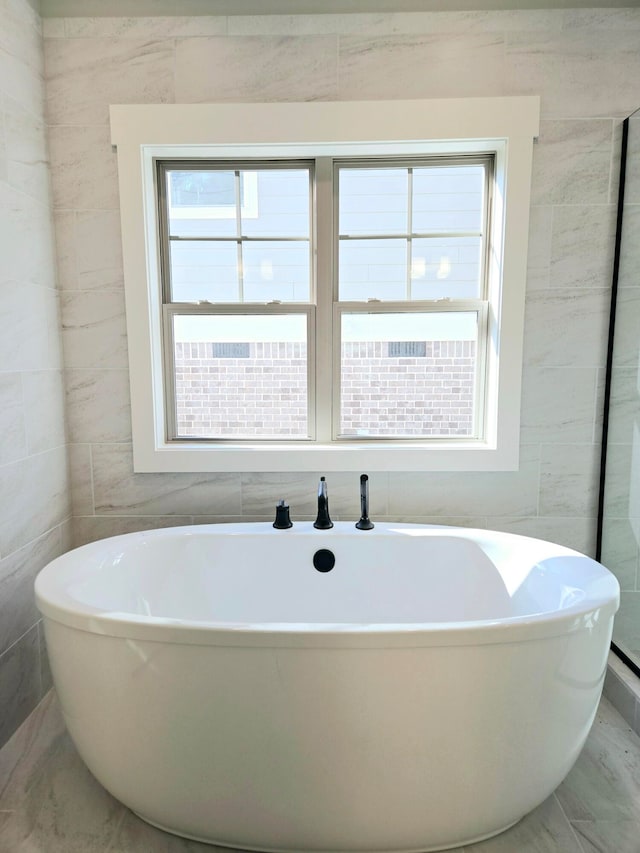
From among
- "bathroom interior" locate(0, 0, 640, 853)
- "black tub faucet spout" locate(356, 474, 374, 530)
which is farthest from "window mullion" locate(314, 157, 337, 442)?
"black tub faucet spout" locate(356, 474, 374, 530)

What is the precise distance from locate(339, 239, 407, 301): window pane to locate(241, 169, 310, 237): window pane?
0.74ft

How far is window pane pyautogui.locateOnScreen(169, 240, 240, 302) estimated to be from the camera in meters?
2.10

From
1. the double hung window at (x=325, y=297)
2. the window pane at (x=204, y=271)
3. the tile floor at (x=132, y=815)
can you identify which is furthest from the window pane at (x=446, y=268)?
the tile floor at (x=132, y=815)

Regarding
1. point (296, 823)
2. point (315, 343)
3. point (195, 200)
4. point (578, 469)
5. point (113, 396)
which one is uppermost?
point (195, 200)

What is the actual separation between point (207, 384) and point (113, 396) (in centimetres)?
40

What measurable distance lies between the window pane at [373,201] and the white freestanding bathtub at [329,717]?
1.61m

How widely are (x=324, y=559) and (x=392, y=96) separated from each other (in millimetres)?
1853

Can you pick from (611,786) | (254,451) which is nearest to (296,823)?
(611,786)

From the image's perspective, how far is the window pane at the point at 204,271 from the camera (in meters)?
2.10

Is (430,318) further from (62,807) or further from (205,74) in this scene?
(62,807)

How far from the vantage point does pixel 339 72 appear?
1854 millimetres

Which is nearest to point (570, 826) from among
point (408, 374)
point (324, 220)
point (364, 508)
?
point (364, 508)

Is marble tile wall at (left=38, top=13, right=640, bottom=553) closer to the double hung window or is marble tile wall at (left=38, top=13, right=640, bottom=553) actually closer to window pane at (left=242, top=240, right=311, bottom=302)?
the double hung window

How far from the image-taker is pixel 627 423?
1.90 meters
